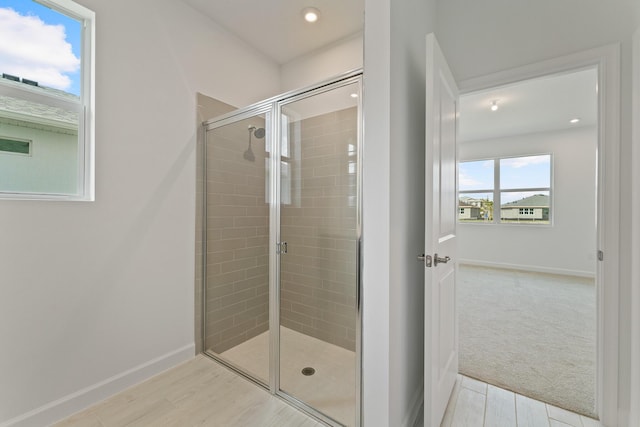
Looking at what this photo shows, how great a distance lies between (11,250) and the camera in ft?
4.45

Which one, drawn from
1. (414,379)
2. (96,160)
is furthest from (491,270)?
(96,160)

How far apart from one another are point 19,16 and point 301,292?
2.32 m

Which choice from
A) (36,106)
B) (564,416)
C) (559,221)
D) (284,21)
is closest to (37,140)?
(36,106)

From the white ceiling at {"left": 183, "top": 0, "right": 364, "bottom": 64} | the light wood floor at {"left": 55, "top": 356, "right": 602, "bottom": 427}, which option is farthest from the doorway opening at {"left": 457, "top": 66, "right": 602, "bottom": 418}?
the white ceiling at {"left": 183, "top": 0, "right": 364, "bottom": 64}

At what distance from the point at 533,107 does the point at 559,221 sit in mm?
2351

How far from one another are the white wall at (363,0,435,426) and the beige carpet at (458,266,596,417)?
3.60ft

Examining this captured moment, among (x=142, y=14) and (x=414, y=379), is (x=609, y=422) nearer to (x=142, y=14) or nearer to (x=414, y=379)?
(x=414, y=379)

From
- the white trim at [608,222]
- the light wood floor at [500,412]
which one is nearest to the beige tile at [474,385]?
the light wood floor at [500,412]

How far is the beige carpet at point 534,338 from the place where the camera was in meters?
1.81

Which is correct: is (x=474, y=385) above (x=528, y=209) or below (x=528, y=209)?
below

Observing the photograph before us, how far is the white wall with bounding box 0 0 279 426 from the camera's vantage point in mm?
1404

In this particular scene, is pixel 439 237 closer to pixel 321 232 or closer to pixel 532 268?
pixel 321 232

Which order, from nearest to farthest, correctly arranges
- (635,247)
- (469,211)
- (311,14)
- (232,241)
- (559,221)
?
(635,247), (311,14), (232,241), (559,221), (469,211)

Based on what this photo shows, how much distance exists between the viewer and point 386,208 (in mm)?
1176
